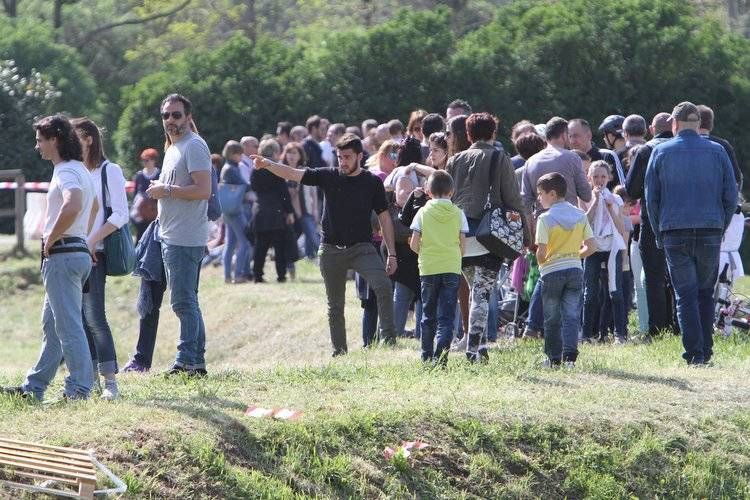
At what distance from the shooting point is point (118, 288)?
21703 mm

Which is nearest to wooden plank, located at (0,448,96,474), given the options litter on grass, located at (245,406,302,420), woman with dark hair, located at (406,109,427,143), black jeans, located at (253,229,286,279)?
litter on grass, located at (245,406,302,420)

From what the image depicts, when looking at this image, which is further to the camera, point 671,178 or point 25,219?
point 25,219

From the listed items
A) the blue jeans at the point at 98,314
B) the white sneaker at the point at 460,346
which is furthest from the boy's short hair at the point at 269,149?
the blue jeans at the point at 98,314

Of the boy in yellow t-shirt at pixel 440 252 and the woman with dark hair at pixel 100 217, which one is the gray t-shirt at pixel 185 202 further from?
the boy in yellow t-shirt at pixel 440 252

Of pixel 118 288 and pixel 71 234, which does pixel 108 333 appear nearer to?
pixel 71 234

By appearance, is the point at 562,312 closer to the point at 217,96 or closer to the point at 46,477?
the point at 46,477

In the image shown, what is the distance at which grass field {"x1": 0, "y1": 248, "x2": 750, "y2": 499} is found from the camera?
7855 millimetres

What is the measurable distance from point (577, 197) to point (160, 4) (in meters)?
32.1

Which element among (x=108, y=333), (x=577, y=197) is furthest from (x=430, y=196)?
(x=108, y=333)

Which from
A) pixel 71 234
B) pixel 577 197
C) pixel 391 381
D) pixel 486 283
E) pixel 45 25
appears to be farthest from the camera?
pixel 45 25

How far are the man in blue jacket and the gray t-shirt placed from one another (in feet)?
11.4

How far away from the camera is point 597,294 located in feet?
42.3

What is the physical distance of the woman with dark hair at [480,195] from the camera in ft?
35.2

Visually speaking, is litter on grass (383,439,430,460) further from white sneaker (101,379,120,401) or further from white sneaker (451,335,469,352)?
white sneaker (451,335,469,352)
